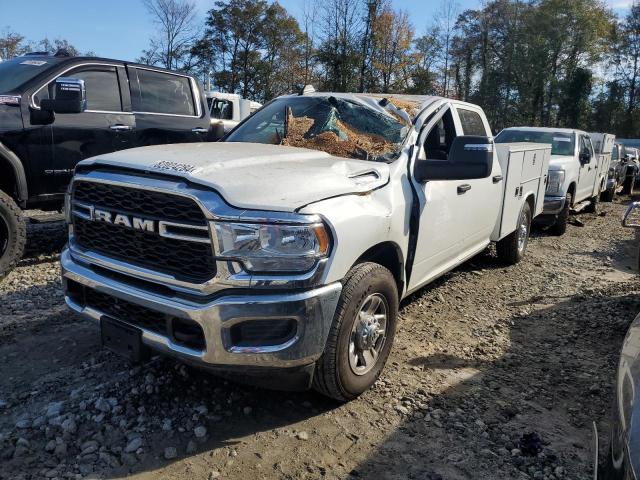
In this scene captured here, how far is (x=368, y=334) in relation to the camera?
3.01 meters

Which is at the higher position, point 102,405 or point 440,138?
point 440,138

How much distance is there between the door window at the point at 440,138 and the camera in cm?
402

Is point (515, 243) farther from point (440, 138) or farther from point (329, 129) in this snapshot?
point (329, 129)

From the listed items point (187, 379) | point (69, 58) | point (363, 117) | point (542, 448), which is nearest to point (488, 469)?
point (542, 448)

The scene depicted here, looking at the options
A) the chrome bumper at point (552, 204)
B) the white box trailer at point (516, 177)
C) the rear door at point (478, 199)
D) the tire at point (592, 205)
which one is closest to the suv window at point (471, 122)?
the rear door at point (478, 199)

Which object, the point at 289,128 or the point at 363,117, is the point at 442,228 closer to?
the point at 363,117

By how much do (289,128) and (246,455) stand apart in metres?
2.46

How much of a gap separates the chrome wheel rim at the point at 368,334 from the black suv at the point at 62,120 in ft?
12.2

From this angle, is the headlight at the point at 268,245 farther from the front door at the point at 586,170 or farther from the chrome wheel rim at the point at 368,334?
the front door at the point at 586,170

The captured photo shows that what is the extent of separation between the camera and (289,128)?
160 inches

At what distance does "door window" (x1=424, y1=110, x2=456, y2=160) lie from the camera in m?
4.02

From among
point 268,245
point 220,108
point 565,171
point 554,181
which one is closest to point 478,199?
point 268,245

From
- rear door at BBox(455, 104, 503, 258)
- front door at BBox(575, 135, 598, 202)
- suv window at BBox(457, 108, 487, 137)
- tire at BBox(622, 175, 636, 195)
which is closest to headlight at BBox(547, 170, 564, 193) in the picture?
front door at BBox(575, 135, 598, 202)

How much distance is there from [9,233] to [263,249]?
3644 mm
